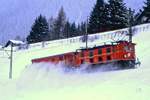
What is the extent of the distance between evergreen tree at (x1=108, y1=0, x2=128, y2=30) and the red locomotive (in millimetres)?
27566

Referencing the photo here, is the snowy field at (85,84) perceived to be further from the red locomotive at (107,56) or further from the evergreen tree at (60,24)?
the evergreen tree at (60,24)

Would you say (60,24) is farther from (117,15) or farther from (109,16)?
(117,15)

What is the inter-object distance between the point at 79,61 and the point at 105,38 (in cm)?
2367

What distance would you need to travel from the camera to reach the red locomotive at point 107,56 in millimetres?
37875

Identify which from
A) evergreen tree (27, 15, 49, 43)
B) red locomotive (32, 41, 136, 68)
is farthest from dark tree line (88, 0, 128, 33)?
red locomotive (32, 41, 136, 68)

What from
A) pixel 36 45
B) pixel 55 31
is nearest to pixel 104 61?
pixel 36 45

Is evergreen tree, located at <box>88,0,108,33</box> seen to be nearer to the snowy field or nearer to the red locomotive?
the snowy field

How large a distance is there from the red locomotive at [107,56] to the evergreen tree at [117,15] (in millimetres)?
27566

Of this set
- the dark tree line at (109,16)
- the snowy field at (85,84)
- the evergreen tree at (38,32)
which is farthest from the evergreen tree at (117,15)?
the evergreen tree at (38,32)

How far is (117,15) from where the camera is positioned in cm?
6894

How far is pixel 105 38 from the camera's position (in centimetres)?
6500

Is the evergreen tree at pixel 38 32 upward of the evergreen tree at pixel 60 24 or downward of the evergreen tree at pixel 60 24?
downward

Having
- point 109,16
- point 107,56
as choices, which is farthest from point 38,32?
point 107,56

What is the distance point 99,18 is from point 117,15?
402 centimetres
